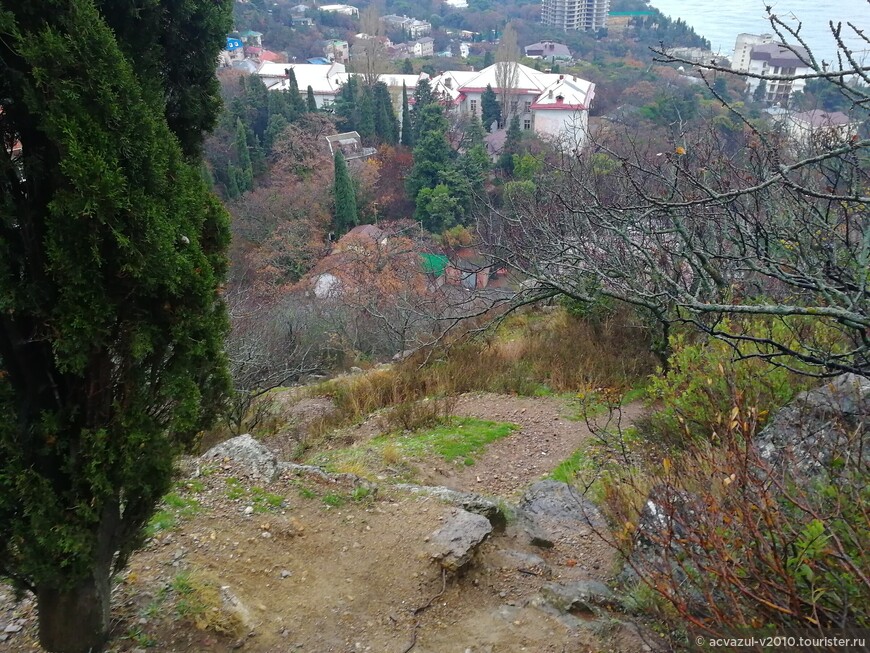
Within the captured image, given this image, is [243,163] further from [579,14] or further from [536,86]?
[579,14]

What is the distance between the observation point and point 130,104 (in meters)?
2.18

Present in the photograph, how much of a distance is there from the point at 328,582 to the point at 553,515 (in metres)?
1.90

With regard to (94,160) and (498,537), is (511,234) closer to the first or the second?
(498,537)

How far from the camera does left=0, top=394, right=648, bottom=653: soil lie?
9.87 ft

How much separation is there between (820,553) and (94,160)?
2.71 metres

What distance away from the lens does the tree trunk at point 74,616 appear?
8.50ft

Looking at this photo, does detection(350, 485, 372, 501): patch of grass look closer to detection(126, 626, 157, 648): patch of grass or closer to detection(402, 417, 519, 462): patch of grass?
detection(402, 417, 519, 462): patch of grass

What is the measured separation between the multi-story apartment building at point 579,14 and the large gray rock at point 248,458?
84.0 m

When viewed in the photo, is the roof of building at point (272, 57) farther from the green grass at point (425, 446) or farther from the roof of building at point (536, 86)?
the green grass at point (425, 446)

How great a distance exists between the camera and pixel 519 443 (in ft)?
21.9

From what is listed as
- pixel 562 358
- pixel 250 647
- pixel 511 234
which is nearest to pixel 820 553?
pixel 250 647

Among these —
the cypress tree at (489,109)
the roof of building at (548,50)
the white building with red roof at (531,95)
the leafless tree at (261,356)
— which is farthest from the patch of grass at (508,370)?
the roof of building at (548,50)

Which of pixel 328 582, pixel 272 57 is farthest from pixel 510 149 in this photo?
pixel 272 57

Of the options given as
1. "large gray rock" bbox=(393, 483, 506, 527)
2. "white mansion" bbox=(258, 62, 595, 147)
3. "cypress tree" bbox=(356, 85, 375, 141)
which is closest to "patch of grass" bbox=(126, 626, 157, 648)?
"large gray rock" bbox=(393, 483, 506, 527)
